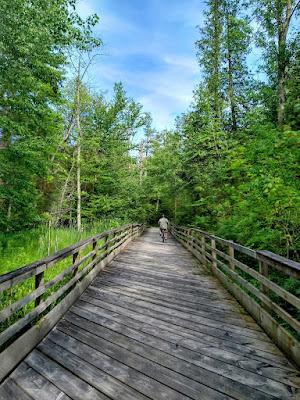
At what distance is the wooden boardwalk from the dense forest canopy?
3.27 m

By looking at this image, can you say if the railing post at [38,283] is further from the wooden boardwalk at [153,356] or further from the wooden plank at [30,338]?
the wooden boardwalk at [153,356]

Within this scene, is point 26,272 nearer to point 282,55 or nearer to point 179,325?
point 179,325

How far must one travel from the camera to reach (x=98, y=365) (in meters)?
2.81

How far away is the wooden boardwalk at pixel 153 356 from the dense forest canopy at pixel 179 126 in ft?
10.7

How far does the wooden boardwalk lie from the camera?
244 centimetres

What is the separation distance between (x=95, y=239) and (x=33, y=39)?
542 cm

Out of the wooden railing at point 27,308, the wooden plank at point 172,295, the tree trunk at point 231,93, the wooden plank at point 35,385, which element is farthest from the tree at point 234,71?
the wooden plank at point 35,385

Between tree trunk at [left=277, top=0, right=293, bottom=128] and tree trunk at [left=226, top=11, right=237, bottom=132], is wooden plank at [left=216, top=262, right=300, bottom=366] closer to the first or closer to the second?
tree trunk at [left=277, top=0, right=293, bottom=128]

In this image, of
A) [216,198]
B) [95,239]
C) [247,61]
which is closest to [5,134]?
[95,239]

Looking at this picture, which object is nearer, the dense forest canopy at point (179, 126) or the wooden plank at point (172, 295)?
the wooden plank at point (172, 295)

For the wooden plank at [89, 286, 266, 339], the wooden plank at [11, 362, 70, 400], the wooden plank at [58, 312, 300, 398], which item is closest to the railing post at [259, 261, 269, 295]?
the wooden plank at [89, 286, 266, 339]

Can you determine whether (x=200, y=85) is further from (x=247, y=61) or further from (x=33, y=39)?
(x=33, y=39)

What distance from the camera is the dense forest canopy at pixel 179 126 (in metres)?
6.84

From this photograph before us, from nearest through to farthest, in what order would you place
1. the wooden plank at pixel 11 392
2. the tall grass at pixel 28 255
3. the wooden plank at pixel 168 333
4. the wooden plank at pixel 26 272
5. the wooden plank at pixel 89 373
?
the wooden plank at pixel 11 392 < the wooden plank at pixel 89 373 < the wooden plank at pixel 26 272 < the wooden plank at pixel 168 333 < the tall grass at pixel 28 255
